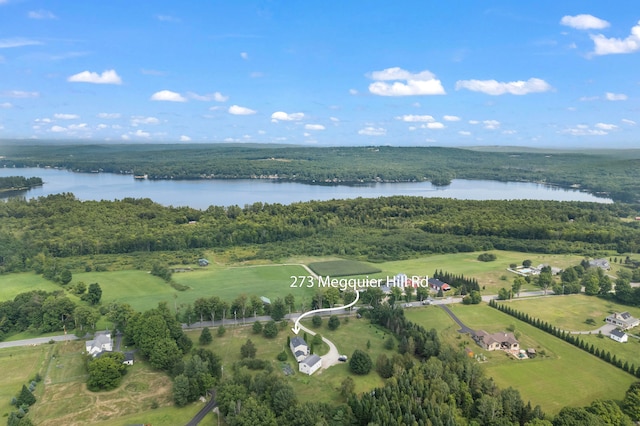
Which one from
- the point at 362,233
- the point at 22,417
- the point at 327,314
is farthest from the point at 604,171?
the point at 22,417

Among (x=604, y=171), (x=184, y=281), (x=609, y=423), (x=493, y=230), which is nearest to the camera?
(x=609, y=423)

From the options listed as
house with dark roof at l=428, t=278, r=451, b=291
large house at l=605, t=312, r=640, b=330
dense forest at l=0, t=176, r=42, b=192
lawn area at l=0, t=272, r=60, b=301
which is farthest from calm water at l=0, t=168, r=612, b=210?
large house at l=605, t=312, r=640, b=330

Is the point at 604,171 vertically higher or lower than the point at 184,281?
higher

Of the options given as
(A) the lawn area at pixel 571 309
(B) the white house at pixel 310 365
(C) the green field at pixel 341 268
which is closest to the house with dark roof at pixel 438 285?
(A) the lawn area at pixel 571 309

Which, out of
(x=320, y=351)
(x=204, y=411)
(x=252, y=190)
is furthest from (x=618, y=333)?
(x=252, y=190)

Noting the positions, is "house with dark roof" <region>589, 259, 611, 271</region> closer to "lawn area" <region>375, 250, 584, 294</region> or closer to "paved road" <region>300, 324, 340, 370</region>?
"lawn area" <region>375, 250, 584, 294</region>

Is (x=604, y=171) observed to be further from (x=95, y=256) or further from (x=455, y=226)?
(x=95, y=256)

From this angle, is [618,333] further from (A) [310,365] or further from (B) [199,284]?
(B) [199,284]

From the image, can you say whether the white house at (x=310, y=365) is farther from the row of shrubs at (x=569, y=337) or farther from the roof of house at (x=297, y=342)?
the row of shrubs at (x=569, y=337)

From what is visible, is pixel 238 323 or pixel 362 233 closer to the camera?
pixel 238 323
